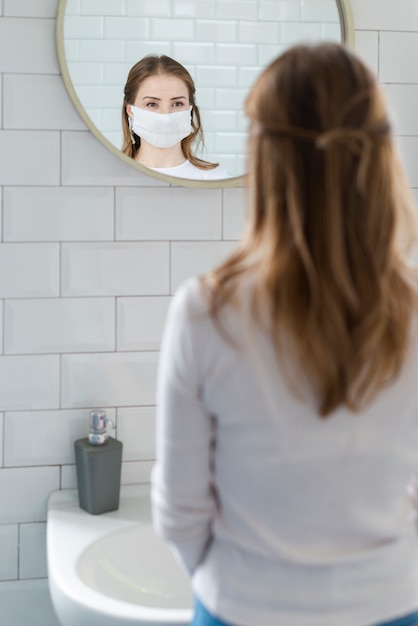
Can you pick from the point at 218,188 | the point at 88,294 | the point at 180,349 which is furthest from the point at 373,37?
the point at 180,349

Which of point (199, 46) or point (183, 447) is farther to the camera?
point (199, 46)

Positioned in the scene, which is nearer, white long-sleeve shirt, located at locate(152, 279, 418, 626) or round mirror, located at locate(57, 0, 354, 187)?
white long-sleeve shirt, located at locate(152, 279, 418, 626)

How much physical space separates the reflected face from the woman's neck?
66 mm

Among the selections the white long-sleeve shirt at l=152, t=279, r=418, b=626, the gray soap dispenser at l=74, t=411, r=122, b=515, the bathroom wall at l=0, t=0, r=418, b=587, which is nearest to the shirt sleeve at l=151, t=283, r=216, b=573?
the white long-sleeve shirt at l=152, t=279, r=418, b=626

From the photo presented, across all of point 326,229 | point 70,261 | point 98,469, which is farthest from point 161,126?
point 326,229

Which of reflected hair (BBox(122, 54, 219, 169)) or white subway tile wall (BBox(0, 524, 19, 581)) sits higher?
reflected hair (BBox(122, 54, 219, 169))

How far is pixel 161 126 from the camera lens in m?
1.45

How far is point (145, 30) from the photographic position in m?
1.41

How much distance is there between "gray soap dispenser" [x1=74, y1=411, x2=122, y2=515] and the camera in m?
1.38

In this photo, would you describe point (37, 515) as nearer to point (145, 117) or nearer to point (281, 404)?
point (145, 117)

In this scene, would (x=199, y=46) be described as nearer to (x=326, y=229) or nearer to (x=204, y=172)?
(x=204, y=172)

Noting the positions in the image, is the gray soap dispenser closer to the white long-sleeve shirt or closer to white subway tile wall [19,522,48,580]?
white subway tile wall [19,522,48,580]

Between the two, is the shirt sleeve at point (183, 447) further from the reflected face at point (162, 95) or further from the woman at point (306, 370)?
the reflected face at point (162, 95)

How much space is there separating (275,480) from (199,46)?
0.95 m
